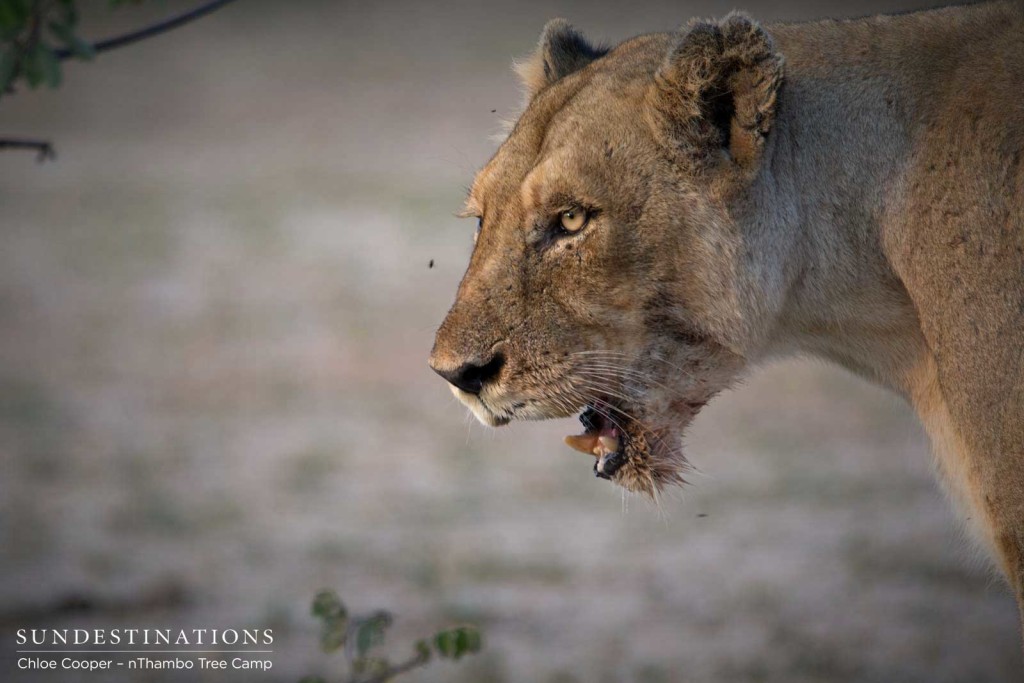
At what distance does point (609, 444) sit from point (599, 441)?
0.04 metres

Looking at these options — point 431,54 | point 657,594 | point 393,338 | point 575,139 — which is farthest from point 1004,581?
point 431,54

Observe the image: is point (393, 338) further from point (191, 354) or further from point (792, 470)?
point (792, 470)

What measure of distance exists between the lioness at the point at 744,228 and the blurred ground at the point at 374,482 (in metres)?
0.48

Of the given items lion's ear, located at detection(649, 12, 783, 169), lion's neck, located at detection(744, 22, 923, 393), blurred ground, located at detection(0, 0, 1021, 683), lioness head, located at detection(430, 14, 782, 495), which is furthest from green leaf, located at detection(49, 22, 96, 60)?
blurred ground, located at detection(0, 0, 1021, 683)

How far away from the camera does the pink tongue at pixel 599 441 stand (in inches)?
127

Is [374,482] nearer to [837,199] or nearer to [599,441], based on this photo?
[599,441]

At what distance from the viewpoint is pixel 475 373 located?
307 centimetres

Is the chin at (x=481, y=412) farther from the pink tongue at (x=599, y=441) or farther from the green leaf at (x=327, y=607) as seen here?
the green leaf at (x=327, y=607)

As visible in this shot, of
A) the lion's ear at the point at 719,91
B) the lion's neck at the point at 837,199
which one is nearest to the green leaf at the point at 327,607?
the lion's neck at the point at 837,199

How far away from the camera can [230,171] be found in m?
15.3

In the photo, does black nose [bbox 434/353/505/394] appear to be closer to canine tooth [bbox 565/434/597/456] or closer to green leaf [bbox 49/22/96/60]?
canine tooth [bbox 565/434/597/456]

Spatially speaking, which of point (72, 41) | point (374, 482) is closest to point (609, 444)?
point (72, 41)

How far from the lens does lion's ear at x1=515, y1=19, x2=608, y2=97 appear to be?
364 centimetres

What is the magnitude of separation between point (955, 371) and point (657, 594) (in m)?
3.43
